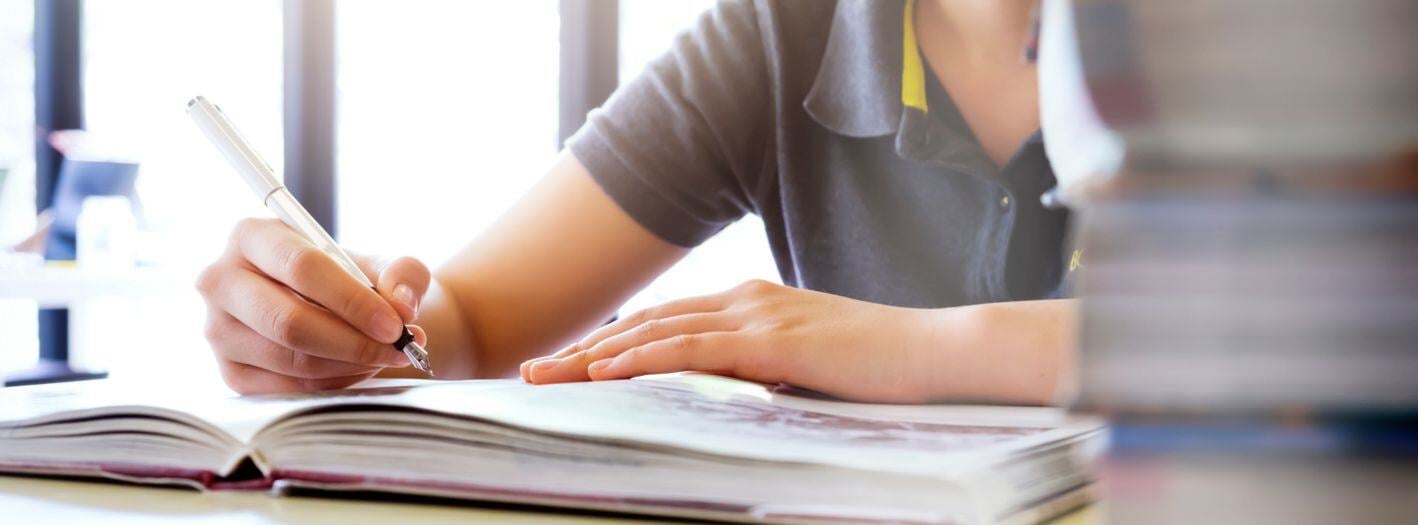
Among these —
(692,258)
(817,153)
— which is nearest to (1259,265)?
(817,153)

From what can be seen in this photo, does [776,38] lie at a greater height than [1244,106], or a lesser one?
greater

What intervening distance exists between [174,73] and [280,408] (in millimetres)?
2941

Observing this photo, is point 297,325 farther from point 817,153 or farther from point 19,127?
point 19,127

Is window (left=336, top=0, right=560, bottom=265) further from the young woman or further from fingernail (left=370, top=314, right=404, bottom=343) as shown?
fingernail (left=370, top=314, right=404, bottom=343)

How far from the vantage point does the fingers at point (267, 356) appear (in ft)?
1.95

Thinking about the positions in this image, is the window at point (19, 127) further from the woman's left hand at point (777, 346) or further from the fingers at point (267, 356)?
the woman's left hand at point (777, 346)

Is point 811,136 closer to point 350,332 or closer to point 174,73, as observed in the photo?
point 350,332

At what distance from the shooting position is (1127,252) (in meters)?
0.15

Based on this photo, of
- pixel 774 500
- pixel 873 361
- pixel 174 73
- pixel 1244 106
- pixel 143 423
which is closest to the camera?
pixel 1244 106

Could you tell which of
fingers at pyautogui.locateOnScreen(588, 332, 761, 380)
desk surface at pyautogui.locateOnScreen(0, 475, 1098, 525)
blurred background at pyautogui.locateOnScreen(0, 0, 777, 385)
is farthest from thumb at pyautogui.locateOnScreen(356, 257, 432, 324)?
blurred background at pyautogui.locateOnScreen(0, 0, 777, 385)

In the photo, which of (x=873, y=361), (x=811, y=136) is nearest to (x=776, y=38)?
(x=811, y=136)

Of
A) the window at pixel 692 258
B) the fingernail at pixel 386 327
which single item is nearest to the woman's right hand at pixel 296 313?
the fingernail at pixel 386 327

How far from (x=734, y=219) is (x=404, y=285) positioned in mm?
514

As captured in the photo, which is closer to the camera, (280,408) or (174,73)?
(280,408)
